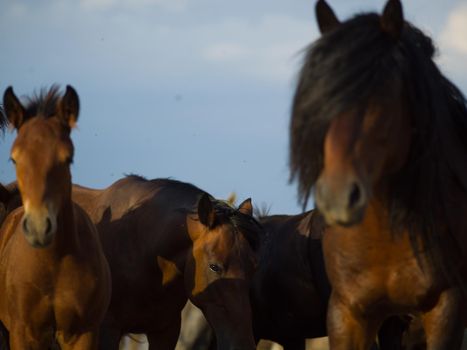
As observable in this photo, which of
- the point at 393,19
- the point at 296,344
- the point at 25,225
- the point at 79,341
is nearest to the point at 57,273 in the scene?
the point at 79,341

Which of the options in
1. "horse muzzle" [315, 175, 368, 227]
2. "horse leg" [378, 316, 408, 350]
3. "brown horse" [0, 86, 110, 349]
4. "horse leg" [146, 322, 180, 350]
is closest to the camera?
"horse muzzle" [315, 175, 368, 227]

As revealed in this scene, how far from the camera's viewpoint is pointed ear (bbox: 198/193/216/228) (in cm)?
722

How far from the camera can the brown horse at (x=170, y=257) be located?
279 inches

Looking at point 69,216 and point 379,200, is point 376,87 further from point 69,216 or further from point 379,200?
point 69,216

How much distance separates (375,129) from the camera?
4.25 metres

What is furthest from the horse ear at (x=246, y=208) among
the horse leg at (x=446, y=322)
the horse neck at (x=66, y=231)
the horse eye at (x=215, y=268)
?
the horse leg at (x=446, y=322)

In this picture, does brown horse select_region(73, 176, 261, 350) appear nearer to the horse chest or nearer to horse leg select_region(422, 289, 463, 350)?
the horse chest

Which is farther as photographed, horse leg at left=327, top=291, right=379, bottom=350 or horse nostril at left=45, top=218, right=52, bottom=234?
horse nostril at left=45, top=218, right=52, bottom=234

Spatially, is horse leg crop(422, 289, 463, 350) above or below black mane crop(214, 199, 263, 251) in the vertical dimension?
below

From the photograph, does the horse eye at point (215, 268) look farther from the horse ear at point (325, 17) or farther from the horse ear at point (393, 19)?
the horse ear at point (393, 19)

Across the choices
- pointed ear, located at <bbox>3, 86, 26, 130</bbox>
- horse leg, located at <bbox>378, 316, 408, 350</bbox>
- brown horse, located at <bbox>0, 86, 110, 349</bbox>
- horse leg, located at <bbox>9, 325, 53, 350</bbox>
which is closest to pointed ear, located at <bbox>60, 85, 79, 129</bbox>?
brown horse, located at <bbox>0, 86, 110, 349</bbox>

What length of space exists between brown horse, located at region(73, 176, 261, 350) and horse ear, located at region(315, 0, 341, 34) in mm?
2557

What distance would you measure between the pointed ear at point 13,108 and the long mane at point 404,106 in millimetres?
2016

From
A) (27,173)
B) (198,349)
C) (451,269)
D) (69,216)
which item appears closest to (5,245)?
(69,216)
